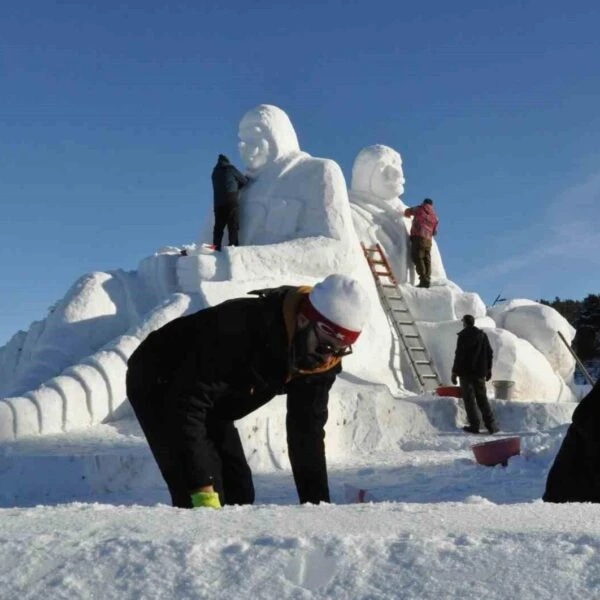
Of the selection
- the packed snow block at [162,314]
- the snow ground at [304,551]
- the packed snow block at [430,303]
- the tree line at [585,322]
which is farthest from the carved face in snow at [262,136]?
the tree line at [585,322]

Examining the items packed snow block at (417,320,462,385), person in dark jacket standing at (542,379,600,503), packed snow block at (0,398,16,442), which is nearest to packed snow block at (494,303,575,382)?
packed snow block at (417,320,462,385)

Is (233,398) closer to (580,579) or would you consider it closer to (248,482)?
(248,482)

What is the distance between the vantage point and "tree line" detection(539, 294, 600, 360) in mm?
24656

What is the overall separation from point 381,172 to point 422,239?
38.6 inches

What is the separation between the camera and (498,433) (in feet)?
25.7

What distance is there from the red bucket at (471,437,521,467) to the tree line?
17.8m

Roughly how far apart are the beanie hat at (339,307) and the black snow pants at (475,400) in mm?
4815

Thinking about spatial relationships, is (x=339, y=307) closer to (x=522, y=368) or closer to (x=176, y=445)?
(x=176, y=445)

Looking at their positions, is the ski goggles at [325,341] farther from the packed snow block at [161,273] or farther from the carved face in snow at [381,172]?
Result: the carved face in snow at [381,172]

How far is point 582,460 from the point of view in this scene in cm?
312

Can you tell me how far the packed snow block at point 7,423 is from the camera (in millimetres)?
5926

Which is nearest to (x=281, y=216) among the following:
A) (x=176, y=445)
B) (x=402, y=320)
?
(x=402, y=320)

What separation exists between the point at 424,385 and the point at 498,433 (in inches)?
39.4

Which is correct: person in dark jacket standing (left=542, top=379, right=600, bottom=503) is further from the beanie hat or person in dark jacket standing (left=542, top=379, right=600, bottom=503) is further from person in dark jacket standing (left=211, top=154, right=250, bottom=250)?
person in dark jacket standing (left=211, top=154, right=250, bottom=250)
